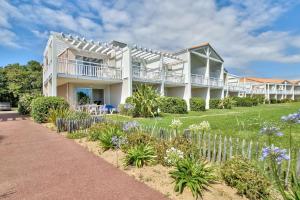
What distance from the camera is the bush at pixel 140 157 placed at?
523 cm

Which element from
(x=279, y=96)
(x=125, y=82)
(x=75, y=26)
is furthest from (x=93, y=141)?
(x=279, y=96)

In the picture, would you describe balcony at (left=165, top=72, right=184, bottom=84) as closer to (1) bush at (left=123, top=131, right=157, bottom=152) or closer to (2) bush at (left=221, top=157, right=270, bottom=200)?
(1) bush at (left=123, top=131, right=157, bottom=152)

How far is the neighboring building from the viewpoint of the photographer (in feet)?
52.0

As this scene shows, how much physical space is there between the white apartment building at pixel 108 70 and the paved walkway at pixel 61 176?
30.7ft

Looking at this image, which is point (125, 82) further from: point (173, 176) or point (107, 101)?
point (173, 176)

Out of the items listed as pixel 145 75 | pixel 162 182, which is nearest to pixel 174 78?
pixel 145 75

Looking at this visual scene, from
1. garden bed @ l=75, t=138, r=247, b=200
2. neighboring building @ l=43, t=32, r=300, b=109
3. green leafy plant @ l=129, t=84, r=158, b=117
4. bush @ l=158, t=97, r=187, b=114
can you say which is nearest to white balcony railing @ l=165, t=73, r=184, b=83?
neighboring building @ l=43, t=32, r=300, b=109

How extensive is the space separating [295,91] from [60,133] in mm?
72554

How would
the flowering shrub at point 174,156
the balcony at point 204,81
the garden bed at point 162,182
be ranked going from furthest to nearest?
the balcony at point 204,81 → the flowering shrub at point 174,156 → the garden bed at point 162,182

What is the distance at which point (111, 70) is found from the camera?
1880 cm

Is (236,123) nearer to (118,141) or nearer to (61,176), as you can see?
(118,141)

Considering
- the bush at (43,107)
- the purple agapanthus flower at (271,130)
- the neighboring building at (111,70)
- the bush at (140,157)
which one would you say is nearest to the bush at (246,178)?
the purple agapanthus flower at (271,130)

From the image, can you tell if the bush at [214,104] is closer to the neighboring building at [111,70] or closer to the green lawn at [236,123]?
the neighboring building at [111,70]

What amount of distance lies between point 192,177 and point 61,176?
301 cm
